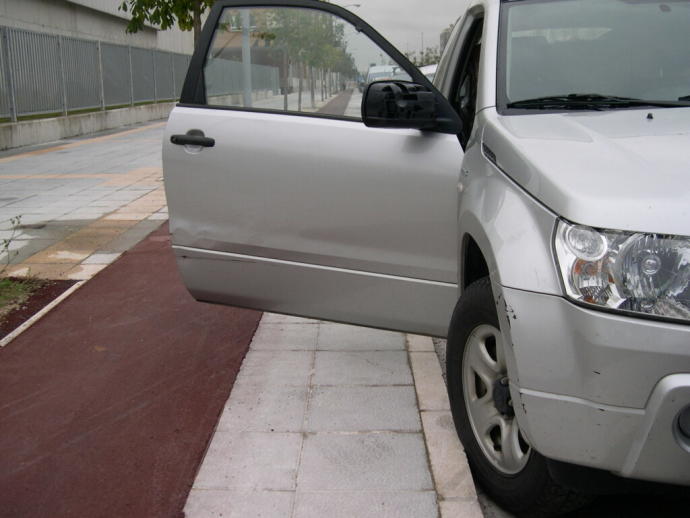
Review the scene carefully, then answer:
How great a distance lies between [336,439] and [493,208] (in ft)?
4.39

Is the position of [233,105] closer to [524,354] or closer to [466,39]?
[466,39]

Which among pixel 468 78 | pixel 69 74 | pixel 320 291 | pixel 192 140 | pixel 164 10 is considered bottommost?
pixel 320 291

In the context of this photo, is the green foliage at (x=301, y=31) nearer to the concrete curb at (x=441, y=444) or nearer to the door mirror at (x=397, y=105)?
the door mirror at (x=397, y=105)

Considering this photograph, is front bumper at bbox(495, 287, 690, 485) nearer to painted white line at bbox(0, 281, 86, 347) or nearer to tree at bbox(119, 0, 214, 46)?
painted white line at bbox(0, 281, 86, 347)

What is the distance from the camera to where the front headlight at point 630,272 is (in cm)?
206

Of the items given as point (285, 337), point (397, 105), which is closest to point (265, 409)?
point (285, 337)

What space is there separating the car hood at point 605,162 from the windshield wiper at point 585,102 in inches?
3.8

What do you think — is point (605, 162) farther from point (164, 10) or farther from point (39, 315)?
point (164, 10)

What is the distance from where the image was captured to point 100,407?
381 centimetres

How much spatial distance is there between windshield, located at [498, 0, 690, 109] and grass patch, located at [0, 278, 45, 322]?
12.2 feet

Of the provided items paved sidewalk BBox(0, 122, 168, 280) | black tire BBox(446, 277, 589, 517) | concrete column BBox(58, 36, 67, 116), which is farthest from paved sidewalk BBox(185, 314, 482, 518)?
concrete column BBox(58, 36, 67, 116)

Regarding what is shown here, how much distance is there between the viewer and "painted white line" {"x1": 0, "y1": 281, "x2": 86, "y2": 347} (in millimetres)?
4822

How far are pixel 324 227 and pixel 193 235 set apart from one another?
71 cm

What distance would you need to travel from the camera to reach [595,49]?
3385mm
